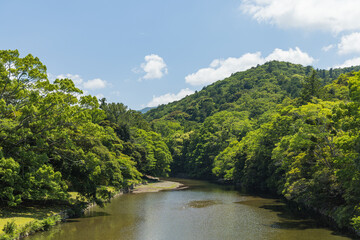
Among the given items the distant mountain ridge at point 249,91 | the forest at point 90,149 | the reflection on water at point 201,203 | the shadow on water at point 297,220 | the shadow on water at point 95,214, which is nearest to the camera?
the forest at point 90,149

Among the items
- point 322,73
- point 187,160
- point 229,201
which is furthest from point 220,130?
point 322,73

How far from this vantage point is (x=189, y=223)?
3216 cm

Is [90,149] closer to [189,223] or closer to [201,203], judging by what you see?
[189,223]

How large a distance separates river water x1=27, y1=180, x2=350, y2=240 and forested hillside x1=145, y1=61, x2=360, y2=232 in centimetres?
352

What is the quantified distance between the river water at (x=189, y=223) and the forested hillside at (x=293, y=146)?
3.52m

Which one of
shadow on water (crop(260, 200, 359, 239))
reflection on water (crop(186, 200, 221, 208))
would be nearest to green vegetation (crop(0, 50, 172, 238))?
reflection on water (crop(186, 200, 221, 208))

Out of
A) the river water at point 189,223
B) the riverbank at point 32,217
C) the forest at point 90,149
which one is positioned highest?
the forest at point 90,149

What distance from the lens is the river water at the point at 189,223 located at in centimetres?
2703

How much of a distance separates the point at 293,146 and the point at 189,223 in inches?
548

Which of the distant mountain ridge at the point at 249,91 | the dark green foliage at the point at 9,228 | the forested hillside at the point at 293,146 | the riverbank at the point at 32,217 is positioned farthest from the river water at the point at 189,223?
the distant mountain ridge at the point at 249,91

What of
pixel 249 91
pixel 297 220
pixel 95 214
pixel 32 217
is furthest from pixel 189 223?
pixel 249 91

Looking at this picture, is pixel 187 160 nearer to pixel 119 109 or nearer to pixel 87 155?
pixel 119 109

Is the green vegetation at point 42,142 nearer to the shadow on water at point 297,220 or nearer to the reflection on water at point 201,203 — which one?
the reflection on water at point 201,203

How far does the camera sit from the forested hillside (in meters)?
26.6
